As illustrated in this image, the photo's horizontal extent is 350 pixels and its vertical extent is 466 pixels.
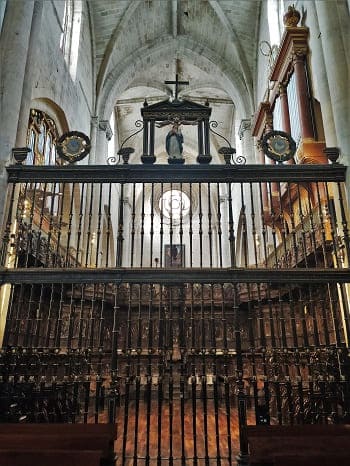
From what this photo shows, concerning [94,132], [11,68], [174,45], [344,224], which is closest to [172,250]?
[344,224]

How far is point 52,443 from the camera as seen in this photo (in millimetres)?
2840

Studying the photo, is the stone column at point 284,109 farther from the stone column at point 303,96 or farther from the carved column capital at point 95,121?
A: the carved column capital at point 95,121

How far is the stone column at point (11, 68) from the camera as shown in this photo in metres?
5.96

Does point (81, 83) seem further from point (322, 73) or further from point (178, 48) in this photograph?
point (322, 73)

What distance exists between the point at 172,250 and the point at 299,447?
3800mm

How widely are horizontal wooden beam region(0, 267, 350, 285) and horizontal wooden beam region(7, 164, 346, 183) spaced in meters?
1.25

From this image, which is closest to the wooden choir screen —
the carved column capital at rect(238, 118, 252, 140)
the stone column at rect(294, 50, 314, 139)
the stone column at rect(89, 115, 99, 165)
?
the stone column at rect(294, 50, 314, 139)

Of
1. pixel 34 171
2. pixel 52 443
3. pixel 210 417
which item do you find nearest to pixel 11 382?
pixel 52 443

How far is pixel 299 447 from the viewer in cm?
261

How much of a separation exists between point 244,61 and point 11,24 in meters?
11.3

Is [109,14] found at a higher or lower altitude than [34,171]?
higher

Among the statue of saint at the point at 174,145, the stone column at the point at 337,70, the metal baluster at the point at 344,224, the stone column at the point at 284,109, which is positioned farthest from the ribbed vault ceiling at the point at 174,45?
the metal baluster at the point at 344,224

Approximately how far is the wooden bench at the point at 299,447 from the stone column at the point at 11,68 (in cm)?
444

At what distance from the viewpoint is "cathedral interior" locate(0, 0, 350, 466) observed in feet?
14.0
